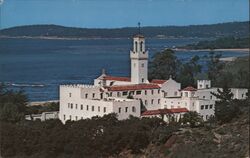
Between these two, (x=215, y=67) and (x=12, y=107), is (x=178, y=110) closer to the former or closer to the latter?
(x=12, y=107)

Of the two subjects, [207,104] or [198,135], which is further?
[207,104]

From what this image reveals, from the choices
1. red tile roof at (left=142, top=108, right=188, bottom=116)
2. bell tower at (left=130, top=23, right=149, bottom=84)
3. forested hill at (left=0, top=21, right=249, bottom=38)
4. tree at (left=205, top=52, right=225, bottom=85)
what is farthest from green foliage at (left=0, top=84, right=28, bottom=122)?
tree at (left=205, top=52, right=225, bottom=85)

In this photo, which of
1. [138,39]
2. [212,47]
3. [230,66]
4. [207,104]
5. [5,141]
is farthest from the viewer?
[212,47]

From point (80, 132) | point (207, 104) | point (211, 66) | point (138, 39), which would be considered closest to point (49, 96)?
point (211, 66)

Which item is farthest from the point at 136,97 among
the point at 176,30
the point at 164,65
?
the point at 176,30

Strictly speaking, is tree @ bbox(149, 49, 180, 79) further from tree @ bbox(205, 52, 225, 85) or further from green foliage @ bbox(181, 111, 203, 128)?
green foliage @ bbox(181, 111, 203, 128)

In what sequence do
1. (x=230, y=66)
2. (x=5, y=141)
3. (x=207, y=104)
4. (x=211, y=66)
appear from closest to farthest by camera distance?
1. (x=5, y=141)
2. (x=207, y=104)
3. (x=230, y=66)
4. (x=211, y=66)

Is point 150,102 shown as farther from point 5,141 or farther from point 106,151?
point 5,141
